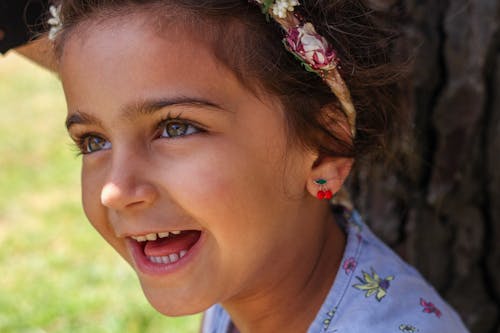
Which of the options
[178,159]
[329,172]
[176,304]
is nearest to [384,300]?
[329,172]

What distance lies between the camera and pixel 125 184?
1.84m

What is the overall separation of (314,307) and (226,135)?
23.1 inches

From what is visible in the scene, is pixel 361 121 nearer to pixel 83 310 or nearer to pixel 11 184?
pixel 83 310

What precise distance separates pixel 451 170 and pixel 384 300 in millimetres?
730

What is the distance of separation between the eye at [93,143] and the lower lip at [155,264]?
25 centimetres

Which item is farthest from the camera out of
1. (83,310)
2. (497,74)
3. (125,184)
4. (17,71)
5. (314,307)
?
(17,71)

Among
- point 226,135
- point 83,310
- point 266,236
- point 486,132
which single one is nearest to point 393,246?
point 486,132

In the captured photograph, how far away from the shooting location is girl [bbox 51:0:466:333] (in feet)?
6.11

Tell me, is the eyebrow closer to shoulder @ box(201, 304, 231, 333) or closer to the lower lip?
the lower lip

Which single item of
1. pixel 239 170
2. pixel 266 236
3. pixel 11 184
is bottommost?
pixel 266 236

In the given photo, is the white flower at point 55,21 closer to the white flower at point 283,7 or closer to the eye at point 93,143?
the eye at point 93,143

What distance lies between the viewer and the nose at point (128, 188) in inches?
72.1

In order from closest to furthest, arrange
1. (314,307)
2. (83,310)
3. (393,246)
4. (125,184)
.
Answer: (125,184) < (314,307) < (393,246) < (83,310)

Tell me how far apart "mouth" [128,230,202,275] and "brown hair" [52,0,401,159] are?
14.7 inches
